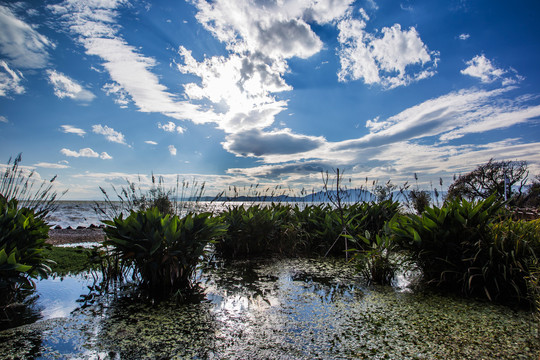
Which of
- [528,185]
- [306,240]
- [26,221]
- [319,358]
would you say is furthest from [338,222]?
[528,185]

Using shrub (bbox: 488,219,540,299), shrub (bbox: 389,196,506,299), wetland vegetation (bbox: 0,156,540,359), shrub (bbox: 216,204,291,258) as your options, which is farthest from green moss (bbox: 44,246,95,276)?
shrub (bbox: 488,219,540,299)

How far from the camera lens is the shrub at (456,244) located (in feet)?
10.3

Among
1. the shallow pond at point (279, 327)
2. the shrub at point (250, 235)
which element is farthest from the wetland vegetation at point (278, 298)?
the shrub at point (250, 235)

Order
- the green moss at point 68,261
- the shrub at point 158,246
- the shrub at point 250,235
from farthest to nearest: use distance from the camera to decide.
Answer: the shrub at point 250,235 < the green moss at point 68,261 < the shrub at point 158,246

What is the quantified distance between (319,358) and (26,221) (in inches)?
113

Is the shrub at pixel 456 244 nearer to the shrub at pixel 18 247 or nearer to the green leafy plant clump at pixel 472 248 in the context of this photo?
the green leafy plant clump at pixel 472 248

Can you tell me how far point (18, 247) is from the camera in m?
2.70

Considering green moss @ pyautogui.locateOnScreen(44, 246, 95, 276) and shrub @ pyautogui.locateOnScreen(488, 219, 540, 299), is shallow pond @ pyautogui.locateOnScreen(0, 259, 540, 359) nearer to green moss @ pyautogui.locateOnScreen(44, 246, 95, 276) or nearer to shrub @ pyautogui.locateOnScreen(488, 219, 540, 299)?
shrub @ pyautogui.locateOnScreen(488, 219, 540, 299)

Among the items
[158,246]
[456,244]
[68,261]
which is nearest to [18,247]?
[158,246]

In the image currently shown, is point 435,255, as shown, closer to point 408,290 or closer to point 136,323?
point 408,290

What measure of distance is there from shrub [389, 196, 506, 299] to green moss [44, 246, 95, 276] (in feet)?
14.2

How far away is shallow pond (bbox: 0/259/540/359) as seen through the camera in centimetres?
200

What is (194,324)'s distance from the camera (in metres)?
2.46

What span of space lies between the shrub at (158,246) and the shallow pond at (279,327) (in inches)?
13.4
